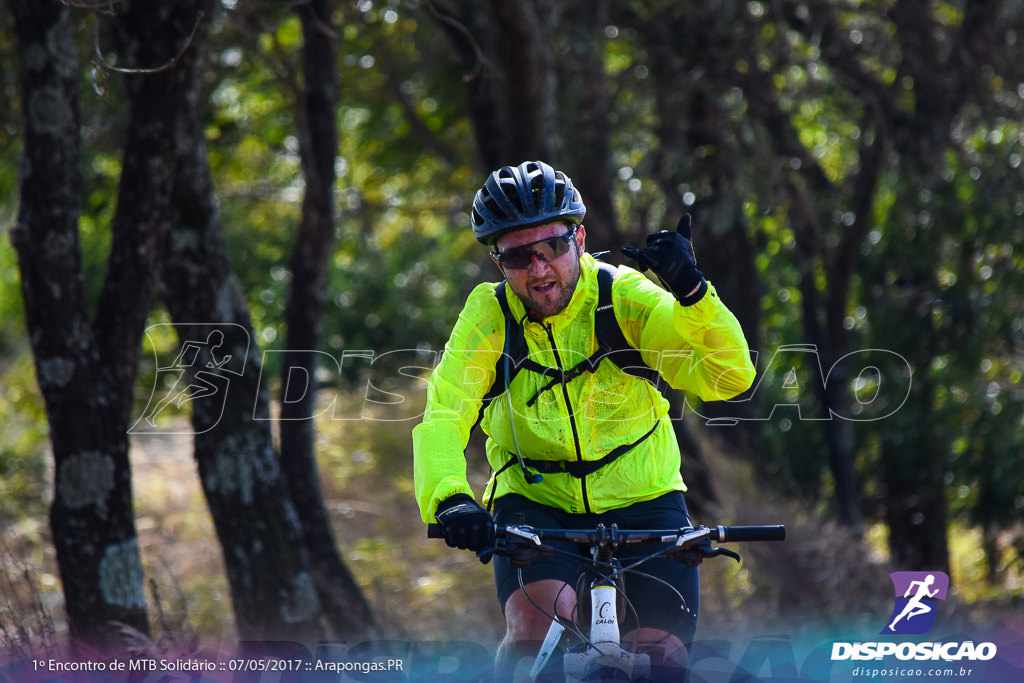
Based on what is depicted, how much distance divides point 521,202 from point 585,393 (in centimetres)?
71

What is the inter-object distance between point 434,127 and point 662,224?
400 cm

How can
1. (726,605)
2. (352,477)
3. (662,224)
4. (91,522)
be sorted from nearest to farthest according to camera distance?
(91,522) → (726,605) → (662,224) → (352,477)

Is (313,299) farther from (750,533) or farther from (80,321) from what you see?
(750,533)

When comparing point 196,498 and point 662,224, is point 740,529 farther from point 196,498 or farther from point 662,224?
point 196,498

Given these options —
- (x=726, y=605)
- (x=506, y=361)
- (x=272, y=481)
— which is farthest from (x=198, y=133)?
(x=726, y=605)

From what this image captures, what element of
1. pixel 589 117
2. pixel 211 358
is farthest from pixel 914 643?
pixel 589 117

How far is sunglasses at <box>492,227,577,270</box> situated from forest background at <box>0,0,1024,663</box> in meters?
2.88

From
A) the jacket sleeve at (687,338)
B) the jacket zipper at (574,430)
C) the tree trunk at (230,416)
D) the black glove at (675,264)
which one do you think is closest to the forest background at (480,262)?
the tree trunk at (230,416)

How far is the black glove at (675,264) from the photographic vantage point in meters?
3.74

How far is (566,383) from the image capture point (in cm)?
407

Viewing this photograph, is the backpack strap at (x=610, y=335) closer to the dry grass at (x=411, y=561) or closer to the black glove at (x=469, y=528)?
the black glove at (x=469, y=528)

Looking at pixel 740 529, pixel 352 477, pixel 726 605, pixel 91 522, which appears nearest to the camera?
pixel 740 529

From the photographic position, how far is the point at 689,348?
4051 millimetres

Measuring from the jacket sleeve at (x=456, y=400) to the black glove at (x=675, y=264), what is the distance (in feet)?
2.21
